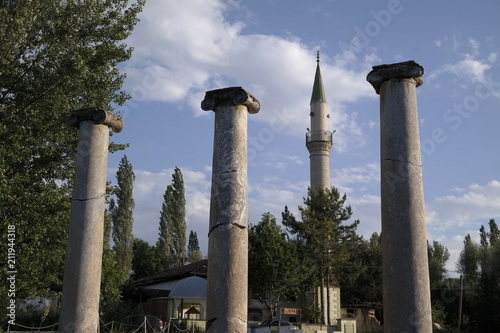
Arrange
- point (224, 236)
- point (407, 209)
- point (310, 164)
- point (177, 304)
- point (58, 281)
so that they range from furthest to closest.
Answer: point (310, 164)
point (177, 304)
point (58, 281)
point (224, 236)
point (407, 209)

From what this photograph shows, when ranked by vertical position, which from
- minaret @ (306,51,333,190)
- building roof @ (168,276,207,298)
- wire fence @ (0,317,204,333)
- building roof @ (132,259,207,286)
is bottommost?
wire fence @ (0,317,204,333)

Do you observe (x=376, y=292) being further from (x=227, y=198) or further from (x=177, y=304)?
(x=227, y=198)

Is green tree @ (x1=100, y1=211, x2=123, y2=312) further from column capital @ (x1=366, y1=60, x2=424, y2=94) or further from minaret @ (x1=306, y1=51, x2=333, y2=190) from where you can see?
minaret @ (x1=306, y1=51, x2=333, y2=190)

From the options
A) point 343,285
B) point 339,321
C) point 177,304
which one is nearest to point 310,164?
point 343,285

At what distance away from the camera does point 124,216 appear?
43.8m

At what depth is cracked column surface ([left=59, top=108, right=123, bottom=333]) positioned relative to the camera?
920cm

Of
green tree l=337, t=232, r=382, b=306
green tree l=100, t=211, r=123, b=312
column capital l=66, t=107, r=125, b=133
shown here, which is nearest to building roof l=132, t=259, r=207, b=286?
green tree l=337, t=232, r=382, b=306

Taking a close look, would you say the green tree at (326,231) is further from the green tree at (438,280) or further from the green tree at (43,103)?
the green tree at (43,103)

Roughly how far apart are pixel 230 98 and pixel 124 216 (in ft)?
120

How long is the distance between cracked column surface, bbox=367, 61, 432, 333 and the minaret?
31960 millimetres

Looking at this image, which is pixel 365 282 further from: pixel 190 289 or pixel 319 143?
pixel 190 289

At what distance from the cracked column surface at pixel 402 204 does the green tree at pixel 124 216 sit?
3591 centimetres

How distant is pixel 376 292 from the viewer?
43.1 m

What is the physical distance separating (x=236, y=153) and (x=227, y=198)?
76 centimetres
